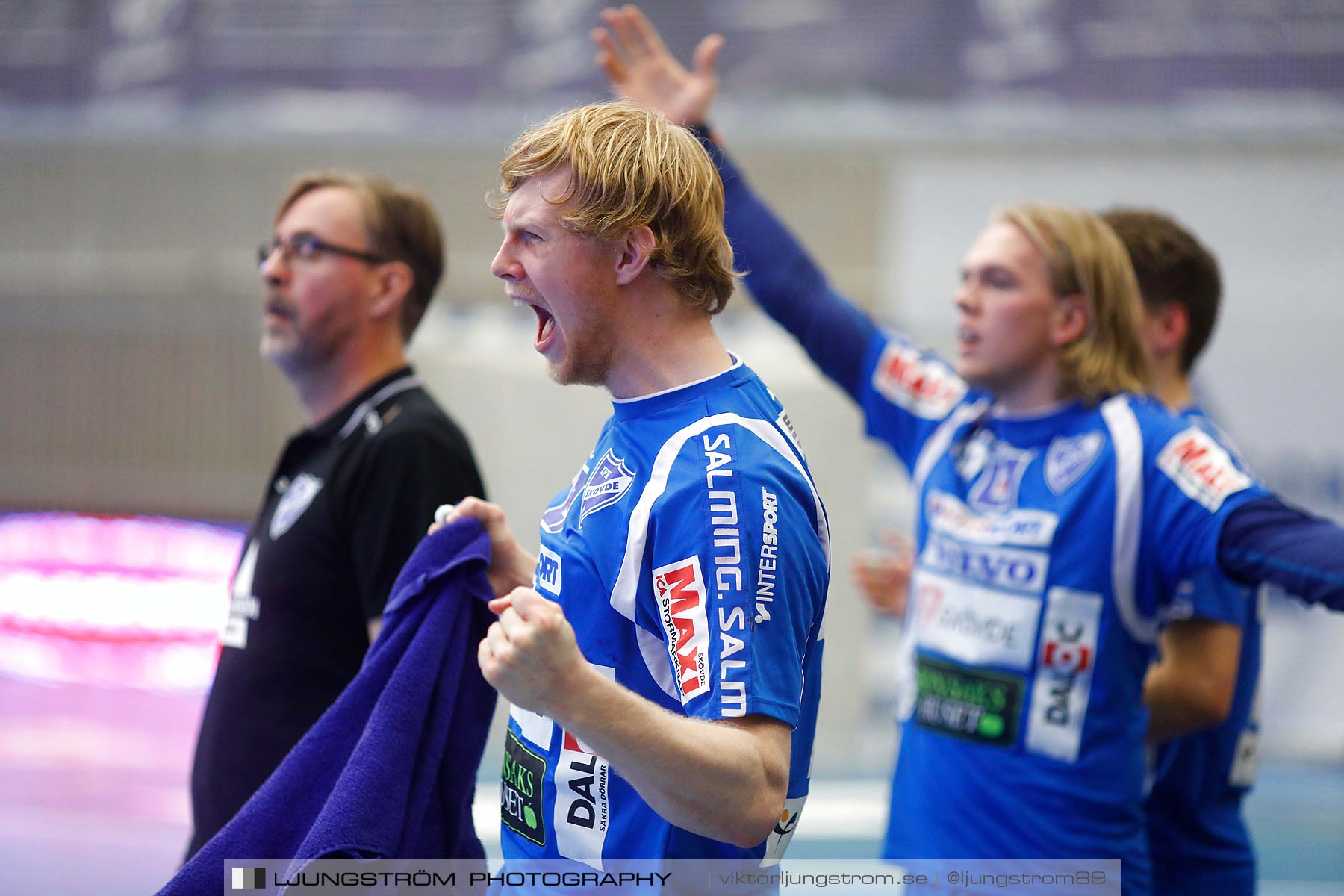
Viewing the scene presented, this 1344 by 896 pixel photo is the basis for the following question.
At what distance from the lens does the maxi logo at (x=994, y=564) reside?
2033 millimetres

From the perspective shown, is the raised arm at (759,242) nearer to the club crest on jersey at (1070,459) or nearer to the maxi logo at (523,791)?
the club crest on jersey at (1070,459)

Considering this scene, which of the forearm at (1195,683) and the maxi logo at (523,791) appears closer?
the maxi logo at (523,791)

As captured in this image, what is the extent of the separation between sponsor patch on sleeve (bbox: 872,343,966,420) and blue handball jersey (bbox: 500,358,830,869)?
1165mm

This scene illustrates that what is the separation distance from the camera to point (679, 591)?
118cm

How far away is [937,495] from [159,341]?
6.42 metres

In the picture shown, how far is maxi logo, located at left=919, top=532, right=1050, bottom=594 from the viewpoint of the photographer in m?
2.03

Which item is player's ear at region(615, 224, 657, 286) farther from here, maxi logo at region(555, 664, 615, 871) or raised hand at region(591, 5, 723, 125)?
raised hand at region(591, 5, 723, 125)

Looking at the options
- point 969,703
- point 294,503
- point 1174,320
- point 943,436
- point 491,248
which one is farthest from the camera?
point 491,248

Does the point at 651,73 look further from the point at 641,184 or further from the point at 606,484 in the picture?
the point at 606,484

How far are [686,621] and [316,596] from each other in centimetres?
93

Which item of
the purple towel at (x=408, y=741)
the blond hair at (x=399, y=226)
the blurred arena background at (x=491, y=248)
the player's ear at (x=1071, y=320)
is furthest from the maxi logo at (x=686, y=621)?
the blurred arena background at (x=491, y=248)

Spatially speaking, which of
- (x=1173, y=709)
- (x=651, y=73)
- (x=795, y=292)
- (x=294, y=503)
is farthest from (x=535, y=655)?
(x=651, y=73)

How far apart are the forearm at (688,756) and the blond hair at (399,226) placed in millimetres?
1323

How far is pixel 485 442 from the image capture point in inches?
211
